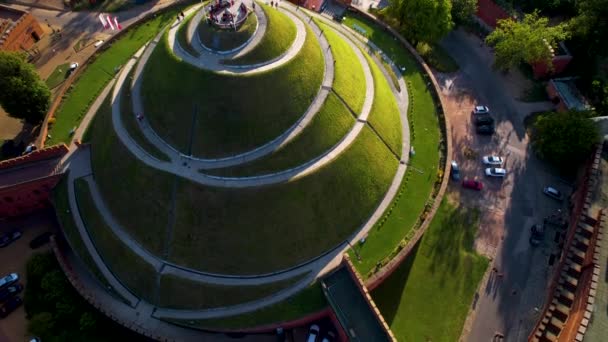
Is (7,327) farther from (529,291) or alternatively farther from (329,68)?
(529,291)

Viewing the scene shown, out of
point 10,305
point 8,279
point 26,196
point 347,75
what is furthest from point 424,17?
point 10,305

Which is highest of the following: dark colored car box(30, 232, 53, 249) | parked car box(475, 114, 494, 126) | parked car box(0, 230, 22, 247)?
parked car box(475, 114, 494, 126)

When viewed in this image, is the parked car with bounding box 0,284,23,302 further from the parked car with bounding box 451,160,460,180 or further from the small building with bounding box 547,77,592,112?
the small building with bounding box 547,77,592,112

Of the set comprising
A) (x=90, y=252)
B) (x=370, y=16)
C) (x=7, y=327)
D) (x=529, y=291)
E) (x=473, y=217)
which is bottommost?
(x=7, y=327)

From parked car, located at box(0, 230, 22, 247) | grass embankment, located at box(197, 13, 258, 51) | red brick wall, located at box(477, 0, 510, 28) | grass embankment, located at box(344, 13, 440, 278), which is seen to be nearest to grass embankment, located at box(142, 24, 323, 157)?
grass embankment, located at box(197, 13, 258, 51)

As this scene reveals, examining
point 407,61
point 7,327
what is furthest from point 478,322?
point 7,327
